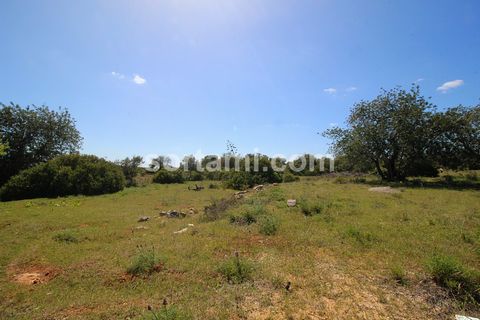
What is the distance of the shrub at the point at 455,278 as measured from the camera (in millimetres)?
4980

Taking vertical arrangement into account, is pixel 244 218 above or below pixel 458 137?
below

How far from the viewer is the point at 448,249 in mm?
6965

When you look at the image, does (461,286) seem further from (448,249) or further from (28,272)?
(28,272)

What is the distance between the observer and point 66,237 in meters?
9.58

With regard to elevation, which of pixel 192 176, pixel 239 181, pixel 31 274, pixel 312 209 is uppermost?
pixel 192 176

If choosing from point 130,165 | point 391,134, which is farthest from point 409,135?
point 130,165

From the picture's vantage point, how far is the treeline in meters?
22.7

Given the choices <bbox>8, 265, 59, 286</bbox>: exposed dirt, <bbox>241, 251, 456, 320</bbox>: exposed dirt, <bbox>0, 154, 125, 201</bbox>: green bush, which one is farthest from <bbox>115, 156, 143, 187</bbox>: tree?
<bbox>241, 251, 456, 320</bbox>: exposed dirt

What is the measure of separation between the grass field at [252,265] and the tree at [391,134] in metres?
13.5

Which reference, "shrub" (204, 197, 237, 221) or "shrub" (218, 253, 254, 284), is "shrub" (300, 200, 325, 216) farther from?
"shrub" (218, 253, 254, 284)

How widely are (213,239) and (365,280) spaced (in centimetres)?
434

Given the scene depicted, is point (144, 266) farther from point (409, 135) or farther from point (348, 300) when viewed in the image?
point (409, 135)

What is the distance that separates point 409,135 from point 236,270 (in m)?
22.5

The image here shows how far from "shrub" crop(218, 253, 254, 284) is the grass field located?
2cm
